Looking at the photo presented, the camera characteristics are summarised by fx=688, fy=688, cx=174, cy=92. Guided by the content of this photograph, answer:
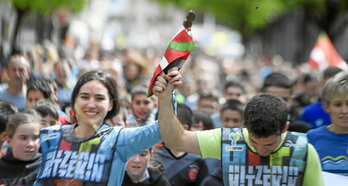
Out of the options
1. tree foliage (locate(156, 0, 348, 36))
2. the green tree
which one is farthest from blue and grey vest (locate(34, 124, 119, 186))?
tree foliage (locate(156, 0, 348, 36))

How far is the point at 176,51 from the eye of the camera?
4023 mm

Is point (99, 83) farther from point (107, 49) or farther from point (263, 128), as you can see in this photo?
point (107, 49)

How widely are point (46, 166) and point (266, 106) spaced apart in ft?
4.72

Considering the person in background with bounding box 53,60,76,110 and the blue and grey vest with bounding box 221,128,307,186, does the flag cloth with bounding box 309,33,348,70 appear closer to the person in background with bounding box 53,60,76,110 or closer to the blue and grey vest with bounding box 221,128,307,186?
the person in background with bounding box 53,60,76,110

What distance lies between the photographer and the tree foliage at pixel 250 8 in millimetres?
31234

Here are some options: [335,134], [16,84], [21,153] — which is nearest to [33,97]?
[16,84]

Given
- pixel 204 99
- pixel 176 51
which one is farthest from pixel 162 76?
pixel 204 99

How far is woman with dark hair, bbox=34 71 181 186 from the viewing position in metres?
4.25

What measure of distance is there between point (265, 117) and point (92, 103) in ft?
3.71

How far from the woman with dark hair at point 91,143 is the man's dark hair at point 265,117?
57 cm

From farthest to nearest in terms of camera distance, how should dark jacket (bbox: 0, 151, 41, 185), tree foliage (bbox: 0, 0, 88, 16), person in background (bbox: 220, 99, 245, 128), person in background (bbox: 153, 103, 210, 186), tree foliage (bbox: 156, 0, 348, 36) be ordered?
tree foliage (bbox: 156, 0, 348, 36), tree foliage (bbox: 0, 0, 88, 16), person in background (bbox: 220, 99, 245, 128), person in background (bbox: 153, 103, 210, 186), dark jacket (bbox: 0, 151, 41, 185)

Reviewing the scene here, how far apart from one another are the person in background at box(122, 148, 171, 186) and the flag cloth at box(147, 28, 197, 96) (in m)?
1.45

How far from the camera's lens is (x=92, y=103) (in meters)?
4.42

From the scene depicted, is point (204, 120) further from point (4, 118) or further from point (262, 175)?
point (262, 175)
